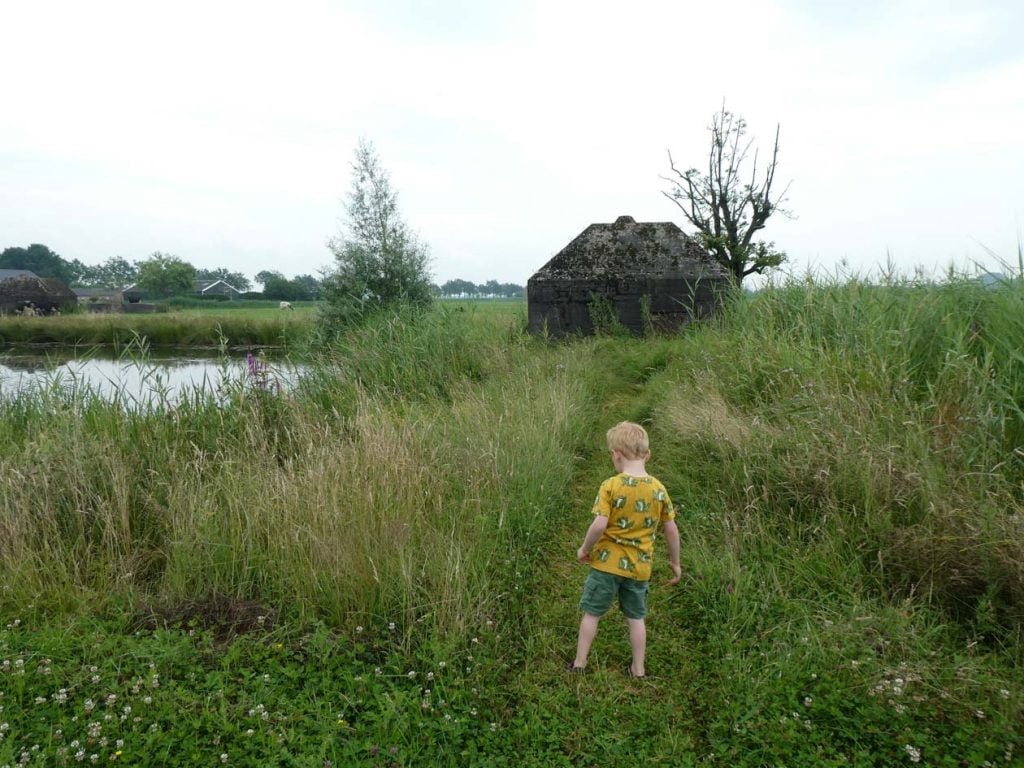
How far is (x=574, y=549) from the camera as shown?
3.90 metres

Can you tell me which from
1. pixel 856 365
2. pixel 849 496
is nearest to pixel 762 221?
pixel 856 365

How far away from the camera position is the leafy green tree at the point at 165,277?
62.5 meters

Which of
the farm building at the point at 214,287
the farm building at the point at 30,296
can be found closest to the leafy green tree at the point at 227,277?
the farm building at the point at 214,287

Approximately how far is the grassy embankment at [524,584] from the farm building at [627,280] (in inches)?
230

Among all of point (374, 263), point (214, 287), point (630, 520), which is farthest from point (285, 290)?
point (630, 520)

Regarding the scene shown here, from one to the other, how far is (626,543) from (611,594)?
258 mm

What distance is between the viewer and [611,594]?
2.74 metres

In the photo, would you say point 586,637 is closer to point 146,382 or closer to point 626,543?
point 626,543

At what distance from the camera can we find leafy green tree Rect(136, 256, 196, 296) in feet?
205

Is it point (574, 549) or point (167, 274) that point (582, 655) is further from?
point (167, 274)

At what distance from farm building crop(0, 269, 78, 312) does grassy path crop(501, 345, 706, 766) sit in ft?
135

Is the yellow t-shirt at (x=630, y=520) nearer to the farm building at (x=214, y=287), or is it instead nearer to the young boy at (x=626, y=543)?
the young boy at (x=626, y=543)

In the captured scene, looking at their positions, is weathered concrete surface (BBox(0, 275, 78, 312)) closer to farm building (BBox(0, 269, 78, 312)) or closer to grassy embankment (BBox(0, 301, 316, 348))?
farm building (BBox(0, 269, 78, 312))

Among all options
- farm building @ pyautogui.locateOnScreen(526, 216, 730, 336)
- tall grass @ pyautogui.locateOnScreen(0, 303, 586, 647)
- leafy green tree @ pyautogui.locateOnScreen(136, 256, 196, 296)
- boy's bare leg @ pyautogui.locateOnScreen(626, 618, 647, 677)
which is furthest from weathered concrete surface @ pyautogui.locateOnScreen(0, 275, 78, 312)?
boy's bare leg @ pyautogui.locateOnScreen(626, 618, 647, 677)
